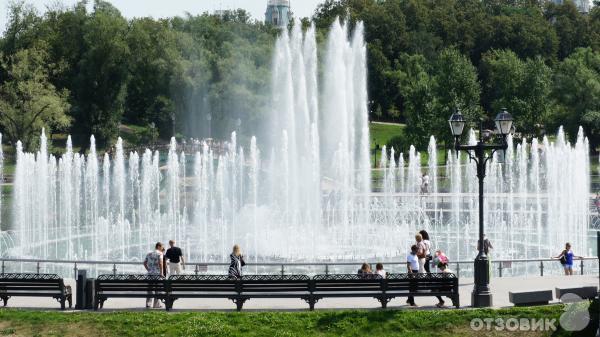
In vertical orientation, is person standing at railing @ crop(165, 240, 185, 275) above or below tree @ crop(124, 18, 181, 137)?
below

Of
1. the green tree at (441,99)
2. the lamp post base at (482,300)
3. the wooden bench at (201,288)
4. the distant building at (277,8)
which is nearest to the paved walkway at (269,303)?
the lamp post base at (482,300)

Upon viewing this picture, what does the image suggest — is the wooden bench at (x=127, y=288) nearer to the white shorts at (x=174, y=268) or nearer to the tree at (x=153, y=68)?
the white shorts at (x=174, y=268)

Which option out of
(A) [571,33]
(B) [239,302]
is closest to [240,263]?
(B) [239,302]

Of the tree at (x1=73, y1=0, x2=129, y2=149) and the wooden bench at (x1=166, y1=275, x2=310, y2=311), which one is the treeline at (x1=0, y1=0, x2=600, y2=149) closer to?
the tree at (x1=73, y1=0, x2=129, y2=149)

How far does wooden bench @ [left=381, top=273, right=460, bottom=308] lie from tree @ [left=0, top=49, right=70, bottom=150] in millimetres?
47946

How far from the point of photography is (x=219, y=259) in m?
31.5

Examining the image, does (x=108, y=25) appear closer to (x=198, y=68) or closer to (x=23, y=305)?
(x=198, y=68)

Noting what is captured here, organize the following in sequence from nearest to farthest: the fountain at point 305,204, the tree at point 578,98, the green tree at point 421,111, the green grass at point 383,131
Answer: the fountain at point 305,204 → the green tree at point 421,111 → the tree at point 578,98 → the green grass at point 383,131

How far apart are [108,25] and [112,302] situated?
54.6 m

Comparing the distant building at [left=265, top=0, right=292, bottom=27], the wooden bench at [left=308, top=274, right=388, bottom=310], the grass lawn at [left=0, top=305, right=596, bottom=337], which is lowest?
the grass lawn at [left=0, top=305, right=596, bottom=337]

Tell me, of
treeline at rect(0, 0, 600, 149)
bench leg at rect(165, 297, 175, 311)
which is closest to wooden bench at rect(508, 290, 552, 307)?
bench leg at rect(165, 297, 175, 311)

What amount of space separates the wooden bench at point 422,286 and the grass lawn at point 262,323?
55 cm

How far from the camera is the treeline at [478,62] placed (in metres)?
69.3

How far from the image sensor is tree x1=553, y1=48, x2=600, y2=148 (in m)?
69.2
